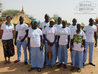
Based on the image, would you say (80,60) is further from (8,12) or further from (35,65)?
(8,12)

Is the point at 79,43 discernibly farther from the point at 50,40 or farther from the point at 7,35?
the point at 7,35

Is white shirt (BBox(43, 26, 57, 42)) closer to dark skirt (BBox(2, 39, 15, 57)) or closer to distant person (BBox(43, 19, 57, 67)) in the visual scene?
distant person (BBox(43, 19, 57, 67))

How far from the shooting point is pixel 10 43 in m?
4.55

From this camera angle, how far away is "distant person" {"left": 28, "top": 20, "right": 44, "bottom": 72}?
3.67 m

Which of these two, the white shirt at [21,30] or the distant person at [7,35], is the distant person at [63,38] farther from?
the distant person at [7,35]

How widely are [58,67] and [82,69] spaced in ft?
3.31

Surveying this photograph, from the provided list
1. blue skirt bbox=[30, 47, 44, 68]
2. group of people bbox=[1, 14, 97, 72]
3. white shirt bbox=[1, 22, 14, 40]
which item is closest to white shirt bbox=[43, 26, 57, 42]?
group of people bbox=[1, 14, 97, 72]

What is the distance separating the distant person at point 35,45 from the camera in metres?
3.67

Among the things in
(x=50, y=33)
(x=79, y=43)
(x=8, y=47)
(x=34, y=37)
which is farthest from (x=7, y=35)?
(x=79, y=43)

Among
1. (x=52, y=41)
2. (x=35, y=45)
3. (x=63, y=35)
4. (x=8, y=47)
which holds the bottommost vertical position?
(x=8, y=47)

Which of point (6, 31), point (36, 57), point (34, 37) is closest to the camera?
point (34, 37)

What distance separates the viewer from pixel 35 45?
12.2 feet

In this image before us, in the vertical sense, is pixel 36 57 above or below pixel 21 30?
below

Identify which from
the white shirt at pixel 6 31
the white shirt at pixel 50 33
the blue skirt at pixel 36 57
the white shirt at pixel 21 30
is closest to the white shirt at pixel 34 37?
the blue skirt at pixel 36 57
